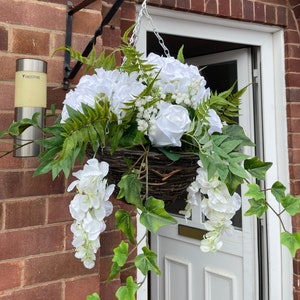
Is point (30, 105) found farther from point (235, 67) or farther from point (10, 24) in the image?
point (235, 67)

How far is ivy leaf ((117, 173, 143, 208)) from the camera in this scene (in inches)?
31.5

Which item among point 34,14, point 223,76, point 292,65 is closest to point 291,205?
point 34,14

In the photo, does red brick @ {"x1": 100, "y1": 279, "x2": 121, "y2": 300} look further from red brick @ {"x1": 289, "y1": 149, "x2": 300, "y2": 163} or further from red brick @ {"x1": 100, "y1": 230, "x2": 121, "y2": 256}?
red brick @ {"x1": 289, "y1": 149, "x2": 300, "y2": 163}

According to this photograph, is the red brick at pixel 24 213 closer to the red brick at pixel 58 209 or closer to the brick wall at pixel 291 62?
the red brick at pixel 58 209

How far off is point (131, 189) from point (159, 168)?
0.08 m

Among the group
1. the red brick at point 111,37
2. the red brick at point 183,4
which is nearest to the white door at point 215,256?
the red brick at point 183,4

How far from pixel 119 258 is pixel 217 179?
0.27m

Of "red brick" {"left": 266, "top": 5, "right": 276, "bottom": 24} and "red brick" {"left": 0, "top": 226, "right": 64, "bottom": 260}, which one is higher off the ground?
"red brick" {"left": 266, "top": 5, "right": 276, "bottom": 24}

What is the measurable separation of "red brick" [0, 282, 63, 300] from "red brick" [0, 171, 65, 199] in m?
0.30

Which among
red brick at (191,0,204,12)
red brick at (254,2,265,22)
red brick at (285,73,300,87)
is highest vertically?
red brick at (254,2,265,22)

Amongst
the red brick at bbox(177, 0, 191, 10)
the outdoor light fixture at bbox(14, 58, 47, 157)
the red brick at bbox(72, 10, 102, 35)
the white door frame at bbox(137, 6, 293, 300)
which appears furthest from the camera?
the white door frame at bbox(137, 6, 293, 300)

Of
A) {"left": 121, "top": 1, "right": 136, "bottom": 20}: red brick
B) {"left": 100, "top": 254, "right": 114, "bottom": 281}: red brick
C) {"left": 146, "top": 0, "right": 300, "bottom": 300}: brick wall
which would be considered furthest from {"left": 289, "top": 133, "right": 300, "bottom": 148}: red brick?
{"left": 100, "top": 254, "right": 114, "bottom": 281}: red brick

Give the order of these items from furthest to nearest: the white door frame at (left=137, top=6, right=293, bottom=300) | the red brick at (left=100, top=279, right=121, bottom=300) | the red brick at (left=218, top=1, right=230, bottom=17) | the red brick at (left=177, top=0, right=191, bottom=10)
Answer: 1. the white door frame at (left=137, top=6, right=293, bottom=300)
2. the red brick at (left=218, top=1, right=230, bottom=17)
3. the red brick at (left=177, top=0, right=191, bottom=10)
4. the red brick at (left=100, top=279, right=121, bottom=300)

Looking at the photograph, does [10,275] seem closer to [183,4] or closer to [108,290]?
A: [108,290]
